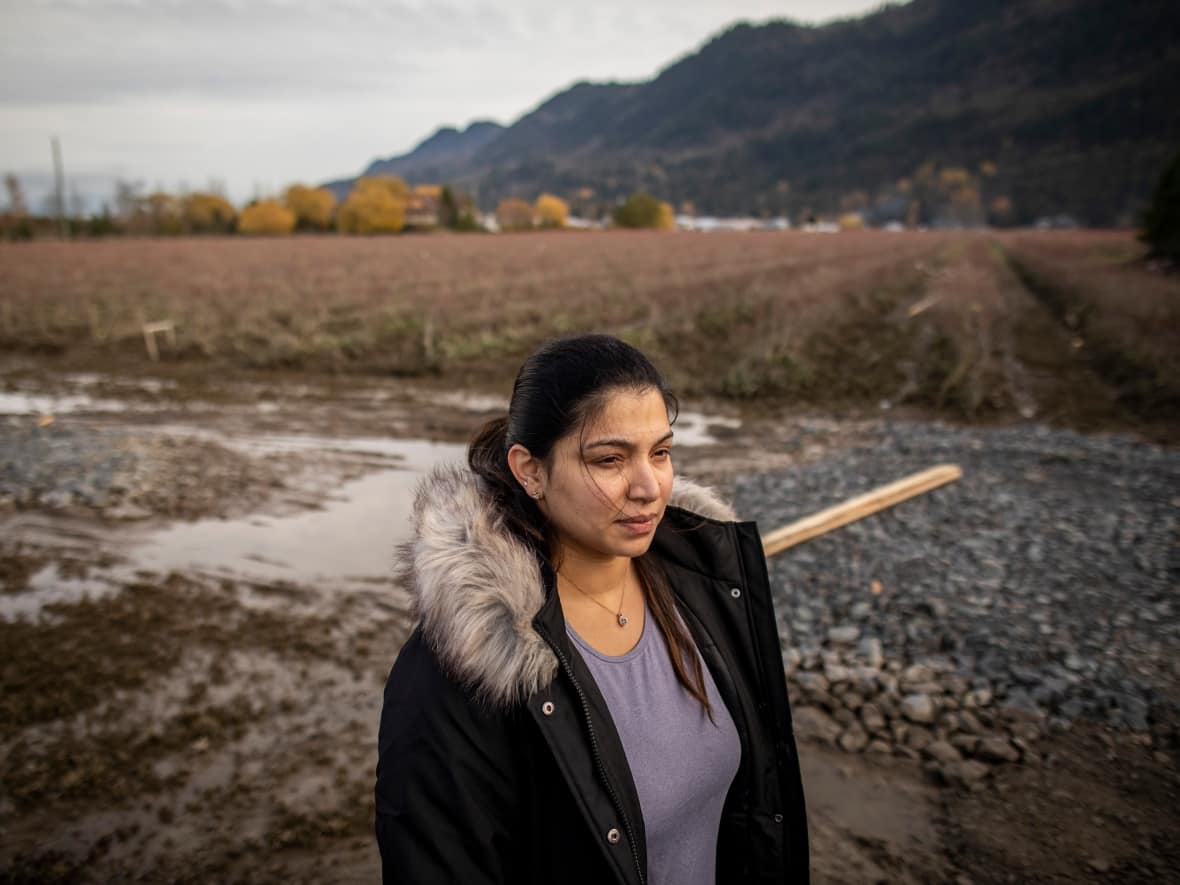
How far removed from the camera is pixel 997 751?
373cm

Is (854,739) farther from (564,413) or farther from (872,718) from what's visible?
(564,413)

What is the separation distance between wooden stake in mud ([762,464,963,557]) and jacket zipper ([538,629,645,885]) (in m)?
2.96

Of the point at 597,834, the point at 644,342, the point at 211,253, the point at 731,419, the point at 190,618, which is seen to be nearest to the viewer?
the point at 597,834

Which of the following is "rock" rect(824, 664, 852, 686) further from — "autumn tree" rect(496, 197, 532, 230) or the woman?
"autumn tree" rect(496, 197, 532, 230)

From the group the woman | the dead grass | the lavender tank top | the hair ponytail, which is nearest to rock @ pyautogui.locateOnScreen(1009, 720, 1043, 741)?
the woman

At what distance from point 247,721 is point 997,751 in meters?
4.37

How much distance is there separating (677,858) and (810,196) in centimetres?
20626

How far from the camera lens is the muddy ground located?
326cm

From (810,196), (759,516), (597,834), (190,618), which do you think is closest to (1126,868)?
(597,834)

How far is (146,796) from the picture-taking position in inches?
144

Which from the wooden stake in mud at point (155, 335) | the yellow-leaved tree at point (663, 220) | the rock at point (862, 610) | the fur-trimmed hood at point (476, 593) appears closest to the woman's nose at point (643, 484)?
the fur-trimmed hood at point (476, 593)

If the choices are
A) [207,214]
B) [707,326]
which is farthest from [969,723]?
[207,214]

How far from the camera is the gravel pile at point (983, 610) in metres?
3.99

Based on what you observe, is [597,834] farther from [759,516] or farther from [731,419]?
[731,419]
